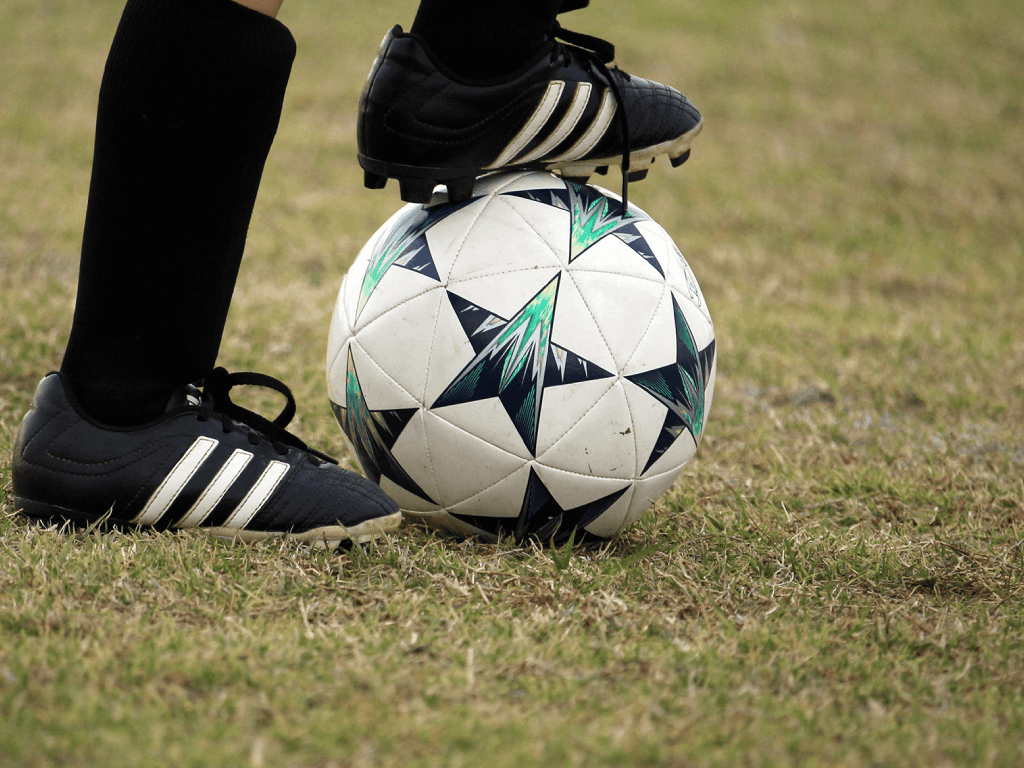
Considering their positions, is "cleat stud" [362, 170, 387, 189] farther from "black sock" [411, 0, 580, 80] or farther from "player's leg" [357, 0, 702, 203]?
"black sock" [411, 0, 580, 80]

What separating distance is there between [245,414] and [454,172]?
772 millimetres

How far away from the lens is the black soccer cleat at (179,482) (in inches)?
86.1

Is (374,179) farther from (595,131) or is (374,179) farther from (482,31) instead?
(595,131)

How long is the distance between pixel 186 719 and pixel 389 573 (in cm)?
67

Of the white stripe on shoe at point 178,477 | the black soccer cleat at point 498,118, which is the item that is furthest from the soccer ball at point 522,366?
the white stripe on shoe at point 178,477

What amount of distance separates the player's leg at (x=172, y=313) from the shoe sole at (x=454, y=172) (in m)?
0.29

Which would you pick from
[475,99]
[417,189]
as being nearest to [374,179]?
[417,189]

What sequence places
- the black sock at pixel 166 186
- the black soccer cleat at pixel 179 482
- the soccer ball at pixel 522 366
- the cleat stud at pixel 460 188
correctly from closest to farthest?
the black sock at pixel 166 186 → the black soccer cleat at pixel 179 482 → the soccer ball at pixel 522 366 → the cleat stud at pixel 460 188

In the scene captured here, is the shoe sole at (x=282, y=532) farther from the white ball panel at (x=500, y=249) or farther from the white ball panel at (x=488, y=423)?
the white ball panel at (x=500, y=249)

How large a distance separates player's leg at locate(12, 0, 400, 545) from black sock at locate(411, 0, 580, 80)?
1.20 feet

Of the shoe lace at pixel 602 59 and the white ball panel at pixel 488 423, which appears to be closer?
the white ball panel at pixel 488 423

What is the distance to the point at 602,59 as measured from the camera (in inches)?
102

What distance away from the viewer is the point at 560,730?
161 cm

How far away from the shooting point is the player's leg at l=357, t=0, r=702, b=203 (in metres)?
2.30
